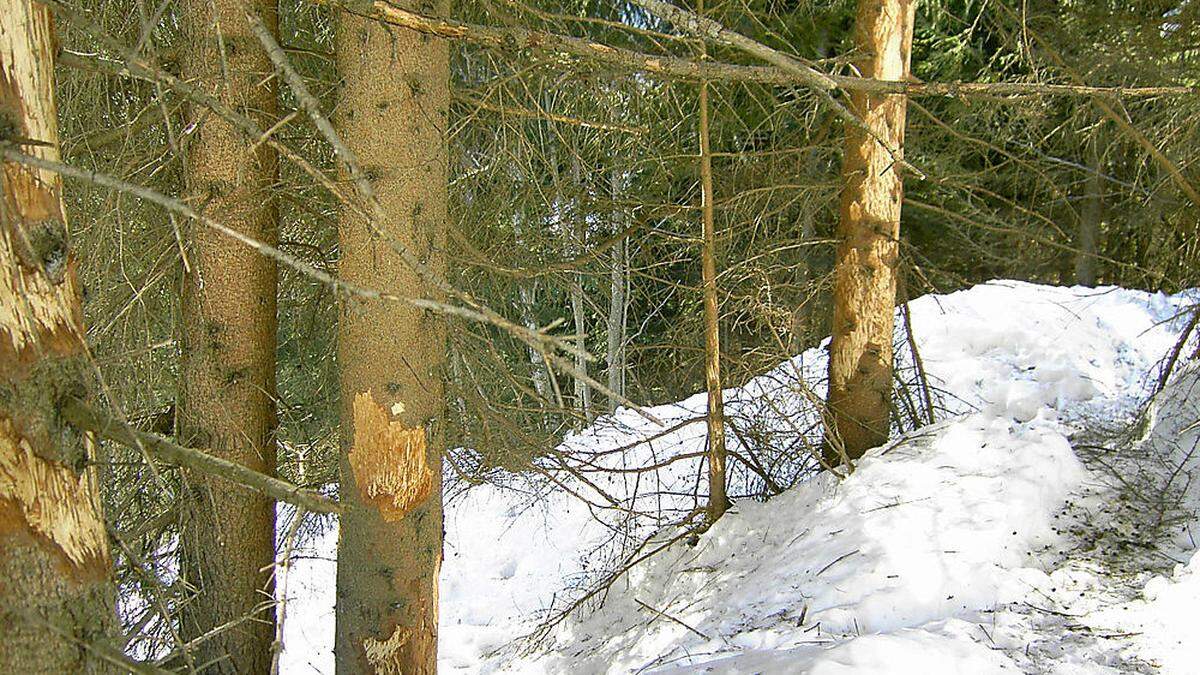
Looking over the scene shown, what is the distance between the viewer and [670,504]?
743 cm

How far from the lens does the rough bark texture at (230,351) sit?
3.49 m

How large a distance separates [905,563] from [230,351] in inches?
120

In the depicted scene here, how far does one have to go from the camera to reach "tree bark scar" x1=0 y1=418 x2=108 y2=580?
1763mm

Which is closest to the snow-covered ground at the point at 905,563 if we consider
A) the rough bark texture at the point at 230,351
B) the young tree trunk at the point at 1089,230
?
the rough bark texture at the point at 230,351

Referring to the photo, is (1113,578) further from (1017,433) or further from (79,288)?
(79,288)

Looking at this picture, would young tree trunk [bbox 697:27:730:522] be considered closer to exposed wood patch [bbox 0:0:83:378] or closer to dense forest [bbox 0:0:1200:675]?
dense forest [bbox 0:0:1200:675]

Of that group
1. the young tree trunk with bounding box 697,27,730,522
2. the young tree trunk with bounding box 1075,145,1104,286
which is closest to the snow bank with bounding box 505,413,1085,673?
the young tree trunk with bounding box 697,27,730,522

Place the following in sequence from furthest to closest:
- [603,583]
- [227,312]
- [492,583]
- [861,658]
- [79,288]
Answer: [492,583], [603,583], [227,312], [861,658], [79,288]

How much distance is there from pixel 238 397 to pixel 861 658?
104 inches

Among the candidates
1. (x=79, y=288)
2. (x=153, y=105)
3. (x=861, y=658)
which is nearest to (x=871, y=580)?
(x=861, y=658)

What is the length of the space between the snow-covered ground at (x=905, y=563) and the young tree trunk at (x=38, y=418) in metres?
1.56

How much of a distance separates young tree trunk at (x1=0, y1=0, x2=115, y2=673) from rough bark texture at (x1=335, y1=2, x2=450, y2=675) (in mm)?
1205

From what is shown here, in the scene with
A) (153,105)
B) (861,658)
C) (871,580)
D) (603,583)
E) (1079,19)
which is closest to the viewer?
(861,658)

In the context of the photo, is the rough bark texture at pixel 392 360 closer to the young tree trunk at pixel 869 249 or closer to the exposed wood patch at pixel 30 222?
the exposed wood patch at pixel 30 222
